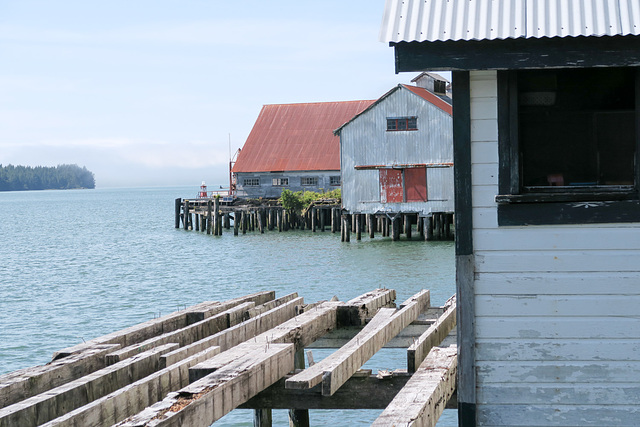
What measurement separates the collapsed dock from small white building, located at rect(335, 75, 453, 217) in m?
32.4

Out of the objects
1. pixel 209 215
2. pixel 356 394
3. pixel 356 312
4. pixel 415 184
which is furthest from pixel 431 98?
pixel 356 394

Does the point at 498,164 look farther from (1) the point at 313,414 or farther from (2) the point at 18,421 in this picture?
(1) the point at 313,414

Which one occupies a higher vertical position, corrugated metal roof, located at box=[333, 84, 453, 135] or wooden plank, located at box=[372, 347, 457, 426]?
corrugated metal roof, located at box=[333, 84, 453, 135]

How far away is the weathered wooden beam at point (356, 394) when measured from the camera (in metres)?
6.22

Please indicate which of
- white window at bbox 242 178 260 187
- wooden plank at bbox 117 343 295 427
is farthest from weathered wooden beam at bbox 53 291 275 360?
white window at bbox 242 178 260 187

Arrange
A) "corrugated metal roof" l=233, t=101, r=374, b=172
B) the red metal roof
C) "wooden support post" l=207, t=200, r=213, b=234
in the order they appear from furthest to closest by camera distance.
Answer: "corrugated metal roof" l=233, t=101, r=374, b=172
"wooden support post" l=207, t=200, r=213, b=234
the red metal roof

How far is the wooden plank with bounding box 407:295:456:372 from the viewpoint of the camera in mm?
6516

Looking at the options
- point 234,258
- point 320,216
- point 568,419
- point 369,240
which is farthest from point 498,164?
point 320,216

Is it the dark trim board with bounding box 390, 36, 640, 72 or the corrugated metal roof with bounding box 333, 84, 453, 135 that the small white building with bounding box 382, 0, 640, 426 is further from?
the corrugated metal roof with bounding box 333, 84, 453, 135

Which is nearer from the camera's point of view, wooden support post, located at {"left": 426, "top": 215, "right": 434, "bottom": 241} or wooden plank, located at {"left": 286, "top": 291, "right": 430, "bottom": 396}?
wooden plank, located at {"left": 286, "top": 291, "right": 430, "bottom": 396}

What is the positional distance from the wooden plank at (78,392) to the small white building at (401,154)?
3417 cm

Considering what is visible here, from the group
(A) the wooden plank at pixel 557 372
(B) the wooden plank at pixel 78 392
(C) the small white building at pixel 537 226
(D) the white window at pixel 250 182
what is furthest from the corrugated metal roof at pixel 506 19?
(D) the white window at pixel 250 182

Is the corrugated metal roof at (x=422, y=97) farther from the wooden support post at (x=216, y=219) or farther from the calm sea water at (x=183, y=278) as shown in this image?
the wooden support post at (x=216, y=219)

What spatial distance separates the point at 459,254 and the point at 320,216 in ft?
149
